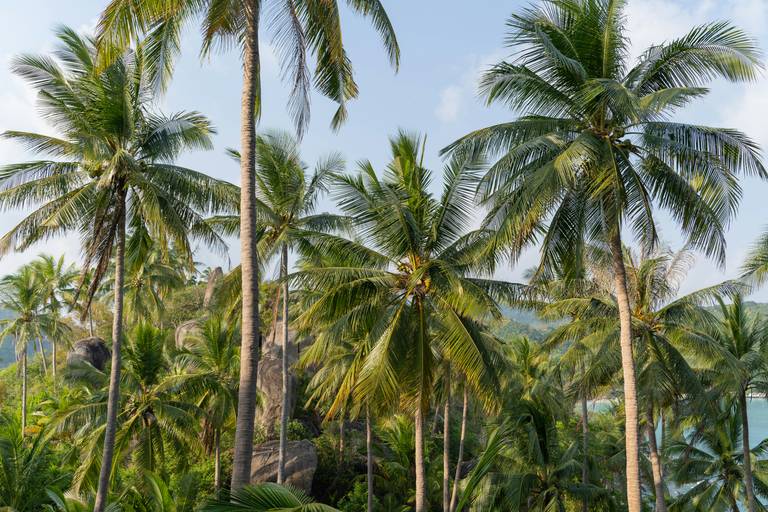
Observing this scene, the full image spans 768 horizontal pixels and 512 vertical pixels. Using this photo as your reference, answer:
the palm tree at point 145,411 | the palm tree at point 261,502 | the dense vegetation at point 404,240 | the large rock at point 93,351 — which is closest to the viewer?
the palm tree at point 261,502

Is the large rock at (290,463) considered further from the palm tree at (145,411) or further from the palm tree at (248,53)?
the palm tree at (248,53)

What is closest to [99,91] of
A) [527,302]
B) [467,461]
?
[527,302]

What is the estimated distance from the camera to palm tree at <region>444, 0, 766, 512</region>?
11.9m

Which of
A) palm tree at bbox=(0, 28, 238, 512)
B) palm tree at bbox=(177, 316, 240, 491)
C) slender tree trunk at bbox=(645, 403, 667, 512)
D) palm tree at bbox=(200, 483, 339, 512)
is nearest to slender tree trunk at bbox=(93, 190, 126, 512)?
palm tree at bbox=(0, 28, 238, 512)

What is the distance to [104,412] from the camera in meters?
19.3

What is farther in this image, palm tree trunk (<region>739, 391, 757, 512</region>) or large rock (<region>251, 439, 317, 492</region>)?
large rock (<region>251, 439, 317, 492</region>)

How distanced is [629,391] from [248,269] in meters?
7.32

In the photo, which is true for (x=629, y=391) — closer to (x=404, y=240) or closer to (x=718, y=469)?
(x=404, y=240)

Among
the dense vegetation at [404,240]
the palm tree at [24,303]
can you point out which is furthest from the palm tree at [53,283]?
the dense vegetation at [404,240]

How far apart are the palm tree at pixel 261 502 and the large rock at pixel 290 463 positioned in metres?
19.4

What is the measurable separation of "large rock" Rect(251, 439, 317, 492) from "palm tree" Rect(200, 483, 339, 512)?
63.5ft

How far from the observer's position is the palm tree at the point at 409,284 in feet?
44.9

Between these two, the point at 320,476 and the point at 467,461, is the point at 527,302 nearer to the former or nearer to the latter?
the point at 320,476

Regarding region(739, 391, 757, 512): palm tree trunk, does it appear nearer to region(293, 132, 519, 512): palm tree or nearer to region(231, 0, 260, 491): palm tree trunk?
region(293, 132, 519, 512): palm tree
